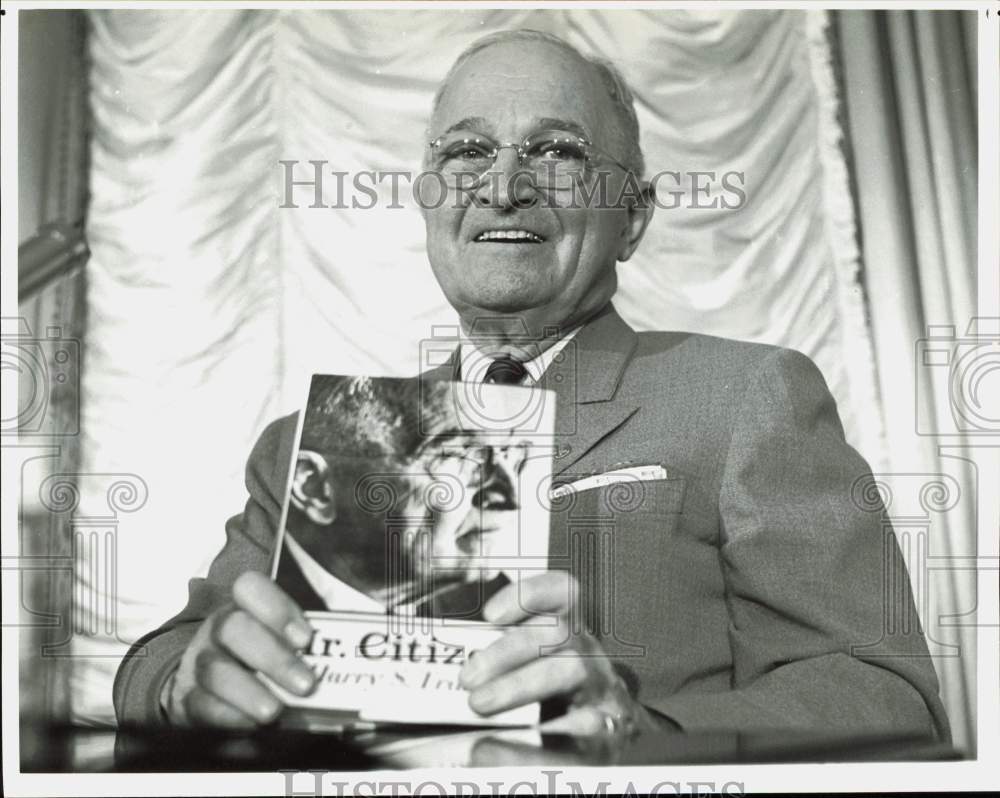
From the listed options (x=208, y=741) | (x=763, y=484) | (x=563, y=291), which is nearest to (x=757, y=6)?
(x=563, y=291)

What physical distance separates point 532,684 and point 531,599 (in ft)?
0.49

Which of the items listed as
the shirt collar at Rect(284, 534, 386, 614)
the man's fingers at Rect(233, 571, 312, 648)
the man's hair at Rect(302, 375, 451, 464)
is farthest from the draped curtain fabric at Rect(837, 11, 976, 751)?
the man's fingers at Rect(233, 571, 312, 648)

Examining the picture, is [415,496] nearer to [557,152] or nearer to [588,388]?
[588,388]

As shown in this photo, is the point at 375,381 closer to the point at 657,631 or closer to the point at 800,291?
the point at 657,631

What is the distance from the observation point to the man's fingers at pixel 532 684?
187 cm

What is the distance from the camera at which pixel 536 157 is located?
2010 mm

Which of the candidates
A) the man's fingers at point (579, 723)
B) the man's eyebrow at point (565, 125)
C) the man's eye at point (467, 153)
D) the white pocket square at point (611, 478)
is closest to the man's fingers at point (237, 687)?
the man's fingers at point (579, 723)

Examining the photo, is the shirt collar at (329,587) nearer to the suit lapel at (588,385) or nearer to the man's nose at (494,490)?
the man's nose at (494,490)

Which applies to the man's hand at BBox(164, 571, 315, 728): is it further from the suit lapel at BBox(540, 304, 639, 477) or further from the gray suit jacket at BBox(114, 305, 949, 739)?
the suit lapel at BBox(540, 304, 639, 477)

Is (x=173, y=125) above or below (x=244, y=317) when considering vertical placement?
above

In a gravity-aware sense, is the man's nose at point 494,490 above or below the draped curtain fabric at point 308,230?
below

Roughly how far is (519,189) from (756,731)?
1.02 meters

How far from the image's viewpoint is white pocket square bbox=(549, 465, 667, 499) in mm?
1992

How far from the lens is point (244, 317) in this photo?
2.10 meters
